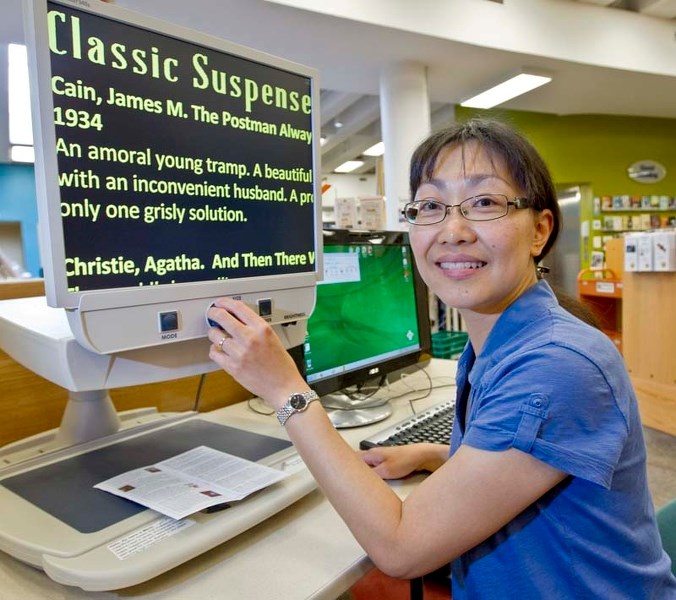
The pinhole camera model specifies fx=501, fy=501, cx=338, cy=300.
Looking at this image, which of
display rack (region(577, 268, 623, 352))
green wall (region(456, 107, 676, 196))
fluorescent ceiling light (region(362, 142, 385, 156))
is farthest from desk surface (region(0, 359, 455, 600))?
fluorescent ceiling light (region(362, 142, 385, 156))

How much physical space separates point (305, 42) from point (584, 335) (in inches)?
134

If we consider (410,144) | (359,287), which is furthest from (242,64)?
(410,144)

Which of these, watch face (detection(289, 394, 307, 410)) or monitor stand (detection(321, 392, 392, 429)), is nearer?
watch face (detection(289, 394, 307, 410))

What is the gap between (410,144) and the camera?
4160mm

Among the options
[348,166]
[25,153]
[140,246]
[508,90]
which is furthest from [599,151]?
[140,246]

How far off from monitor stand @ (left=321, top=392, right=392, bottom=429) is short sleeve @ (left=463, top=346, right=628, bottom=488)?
1.83ft

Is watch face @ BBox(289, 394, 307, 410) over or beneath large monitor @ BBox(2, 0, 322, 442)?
beneath

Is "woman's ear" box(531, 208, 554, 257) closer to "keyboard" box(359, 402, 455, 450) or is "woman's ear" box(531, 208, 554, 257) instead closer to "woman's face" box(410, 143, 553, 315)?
"woman's face" box(410, 143, 553, 315)

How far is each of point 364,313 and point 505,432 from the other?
68cm

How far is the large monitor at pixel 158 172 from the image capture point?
24.5 inches

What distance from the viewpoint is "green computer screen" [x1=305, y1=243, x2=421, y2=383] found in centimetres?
114

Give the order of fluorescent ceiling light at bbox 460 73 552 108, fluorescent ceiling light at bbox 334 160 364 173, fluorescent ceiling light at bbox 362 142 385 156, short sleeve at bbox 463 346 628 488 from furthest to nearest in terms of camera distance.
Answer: fluorescent ceiling light at bbox 334 160 364 173 < fluorescent ceiling light at bbox 362 142 385 156 < fluorescent ceiling light at bbox 460 73 552 108 < short sleeve at bbox 463 346 628 488

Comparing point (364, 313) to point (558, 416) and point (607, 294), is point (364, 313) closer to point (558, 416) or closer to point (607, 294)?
point (558, 416)

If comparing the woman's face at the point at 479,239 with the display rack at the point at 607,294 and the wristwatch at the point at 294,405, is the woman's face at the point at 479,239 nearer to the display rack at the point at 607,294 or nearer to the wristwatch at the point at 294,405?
the wristwatch at the point at 294,405
